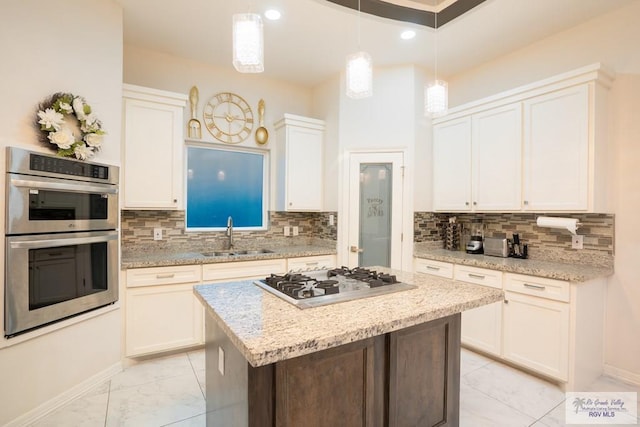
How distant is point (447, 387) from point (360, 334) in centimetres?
95

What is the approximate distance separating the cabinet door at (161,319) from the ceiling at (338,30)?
2.35m

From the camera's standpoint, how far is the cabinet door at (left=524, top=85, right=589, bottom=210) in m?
2.51

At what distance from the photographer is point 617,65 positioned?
Result: 2.61 metres

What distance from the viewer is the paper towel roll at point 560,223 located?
2.62 meters

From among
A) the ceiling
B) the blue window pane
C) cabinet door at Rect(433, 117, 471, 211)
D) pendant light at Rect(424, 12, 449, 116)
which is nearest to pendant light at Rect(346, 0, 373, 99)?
pendant light at Rect(424, 12, 449, 116)

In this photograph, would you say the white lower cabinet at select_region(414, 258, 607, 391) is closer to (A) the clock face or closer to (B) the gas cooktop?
(B) the gas cooktop

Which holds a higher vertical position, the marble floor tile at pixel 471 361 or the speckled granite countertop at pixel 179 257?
the speckled granite countertop at pixel 179 257

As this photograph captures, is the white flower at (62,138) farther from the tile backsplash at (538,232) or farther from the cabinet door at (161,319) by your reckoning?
the tile backsplash at (538,232)

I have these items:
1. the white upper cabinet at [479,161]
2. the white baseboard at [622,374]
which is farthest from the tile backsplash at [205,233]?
the white baseboard at [622,374]

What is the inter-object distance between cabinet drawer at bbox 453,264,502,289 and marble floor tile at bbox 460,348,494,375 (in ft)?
2.25

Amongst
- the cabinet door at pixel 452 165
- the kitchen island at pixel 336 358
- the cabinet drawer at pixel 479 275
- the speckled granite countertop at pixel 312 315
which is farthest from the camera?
the cabinet door at pixel 452 165

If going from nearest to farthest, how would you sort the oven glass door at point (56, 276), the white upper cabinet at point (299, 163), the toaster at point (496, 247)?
the oven glass door at point (56, 276)
the toaster at point (496, 247)
the white upper cabinet at point (299, 163)

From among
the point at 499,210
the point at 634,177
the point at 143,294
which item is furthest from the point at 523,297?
the point at 143,294

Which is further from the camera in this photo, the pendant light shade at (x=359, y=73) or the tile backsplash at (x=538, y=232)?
the tile backsplash at (x=538, y=232)
